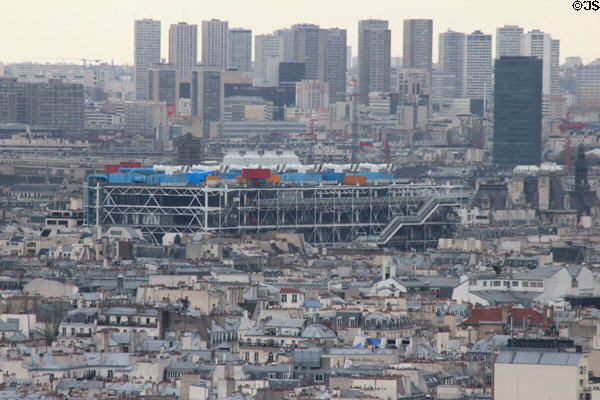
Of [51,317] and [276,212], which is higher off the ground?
[51,317]

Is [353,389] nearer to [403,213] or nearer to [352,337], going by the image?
[352,337]

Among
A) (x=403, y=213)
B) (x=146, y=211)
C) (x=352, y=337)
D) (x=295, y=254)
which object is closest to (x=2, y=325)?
(x=352, y=337)

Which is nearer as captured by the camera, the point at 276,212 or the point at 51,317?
the point at 51,317

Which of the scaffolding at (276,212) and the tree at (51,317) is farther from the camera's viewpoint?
the scaffolding at (276,212)

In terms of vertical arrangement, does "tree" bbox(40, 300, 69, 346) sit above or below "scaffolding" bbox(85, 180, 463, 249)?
above

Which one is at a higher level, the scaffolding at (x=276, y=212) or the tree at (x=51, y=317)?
the tree at (x=51, y=317)

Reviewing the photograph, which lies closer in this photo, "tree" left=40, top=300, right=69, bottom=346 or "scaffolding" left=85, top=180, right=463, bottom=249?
"tree" left=40, top=300, right=69, bottom=346

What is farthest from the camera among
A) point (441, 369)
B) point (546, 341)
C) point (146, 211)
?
point (146, 211)

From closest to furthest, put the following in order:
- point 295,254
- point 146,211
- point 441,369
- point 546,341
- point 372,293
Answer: point 546,341
point 441,369
point 372,293
point 295,254
point 146,211
